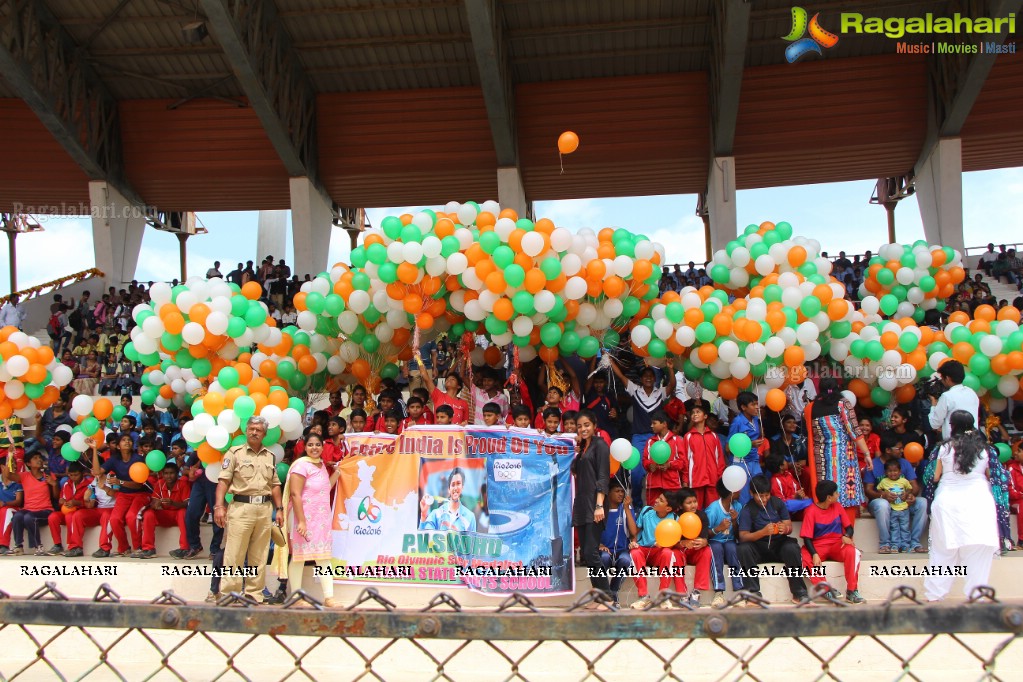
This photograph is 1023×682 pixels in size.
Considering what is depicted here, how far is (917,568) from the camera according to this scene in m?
5.86

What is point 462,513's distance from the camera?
573cm

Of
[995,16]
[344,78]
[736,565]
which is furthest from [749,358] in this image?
[344,78]

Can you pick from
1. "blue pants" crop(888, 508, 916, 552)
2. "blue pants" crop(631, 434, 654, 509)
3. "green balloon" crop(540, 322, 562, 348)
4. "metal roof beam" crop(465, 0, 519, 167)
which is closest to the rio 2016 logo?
"green balloon" crop(540, 322, 562, 348)

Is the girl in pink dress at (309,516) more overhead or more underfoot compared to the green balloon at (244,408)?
more underfoot

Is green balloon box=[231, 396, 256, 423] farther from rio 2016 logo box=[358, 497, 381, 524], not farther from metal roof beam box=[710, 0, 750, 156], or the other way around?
metal roof beam box=[710, 0, 750, 156]

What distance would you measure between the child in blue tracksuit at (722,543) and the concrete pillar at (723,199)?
36.5 feet

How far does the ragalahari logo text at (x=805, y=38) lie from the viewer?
14664 millimetres

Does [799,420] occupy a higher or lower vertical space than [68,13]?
lower

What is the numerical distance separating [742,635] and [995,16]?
48.1ft

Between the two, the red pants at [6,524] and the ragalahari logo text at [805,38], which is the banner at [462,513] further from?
the ragalahari logo text at [805,38]

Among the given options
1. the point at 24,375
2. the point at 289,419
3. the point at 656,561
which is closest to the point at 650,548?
the point at 656,561

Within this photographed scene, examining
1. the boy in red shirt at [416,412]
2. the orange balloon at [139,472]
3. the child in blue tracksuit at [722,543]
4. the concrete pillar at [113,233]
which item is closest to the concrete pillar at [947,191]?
the child in blue tracksuit at [722,543]

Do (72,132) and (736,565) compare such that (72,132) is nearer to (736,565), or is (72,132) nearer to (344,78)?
(344,78)

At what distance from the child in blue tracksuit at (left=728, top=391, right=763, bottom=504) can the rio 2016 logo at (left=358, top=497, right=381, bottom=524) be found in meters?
2.77
